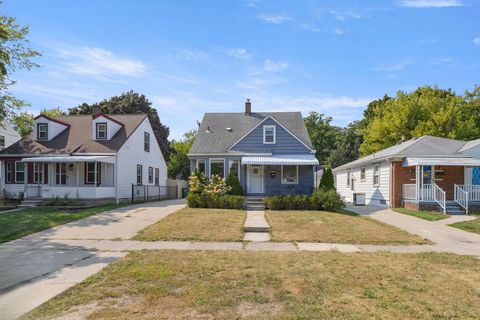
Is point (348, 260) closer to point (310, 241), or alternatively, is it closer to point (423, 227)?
point (310, 241)

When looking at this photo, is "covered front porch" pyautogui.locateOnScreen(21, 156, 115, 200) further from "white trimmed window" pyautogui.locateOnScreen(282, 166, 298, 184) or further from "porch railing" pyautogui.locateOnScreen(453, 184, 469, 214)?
"porch railing" pyautogui.locateOnScreen(453, 184, 469, 214)

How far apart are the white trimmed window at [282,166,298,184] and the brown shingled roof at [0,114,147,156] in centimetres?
1048

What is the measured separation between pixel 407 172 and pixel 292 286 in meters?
18.1

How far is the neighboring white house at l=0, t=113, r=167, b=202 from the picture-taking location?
21297 mm

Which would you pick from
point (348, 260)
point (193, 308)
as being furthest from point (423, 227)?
point (193, 308)

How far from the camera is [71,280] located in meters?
6.27

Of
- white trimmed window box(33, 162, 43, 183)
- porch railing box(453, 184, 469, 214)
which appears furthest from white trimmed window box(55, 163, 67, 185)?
porch railing box(453, 184, 469, 214)

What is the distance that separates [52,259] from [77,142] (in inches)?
686

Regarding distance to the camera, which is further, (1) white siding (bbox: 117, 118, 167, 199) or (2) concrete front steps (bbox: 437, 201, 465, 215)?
(1) white siding (bbox: 117, 118, 167, 199)

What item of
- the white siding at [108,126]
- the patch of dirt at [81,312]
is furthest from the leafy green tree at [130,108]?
the patch of dirt at [81,312]

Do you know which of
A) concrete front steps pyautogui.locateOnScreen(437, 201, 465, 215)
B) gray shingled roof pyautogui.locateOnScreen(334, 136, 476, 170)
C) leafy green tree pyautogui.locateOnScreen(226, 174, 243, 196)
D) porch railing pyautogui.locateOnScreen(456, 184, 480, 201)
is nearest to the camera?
concrete front steps pyautogui.locateOnScreen(437, 201, 465, 215)

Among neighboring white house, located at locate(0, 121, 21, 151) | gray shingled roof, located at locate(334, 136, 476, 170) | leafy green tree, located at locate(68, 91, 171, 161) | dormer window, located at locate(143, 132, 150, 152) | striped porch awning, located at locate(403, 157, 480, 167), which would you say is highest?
leafy green tree, located at locate(68, 91, 171, 161)

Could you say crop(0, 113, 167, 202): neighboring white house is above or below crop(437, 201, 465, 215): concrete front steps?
above

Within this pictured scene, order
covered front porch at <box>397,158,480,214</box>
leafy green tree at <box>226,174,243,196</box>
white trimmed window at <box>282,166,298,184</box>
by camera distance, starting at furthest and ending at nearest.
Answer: white trimmed window at <box>282,166,298,184</box> < leafy green tree at <box>226,174,243,196</box> < covered front porch at <box>397,158,480,214</box>
